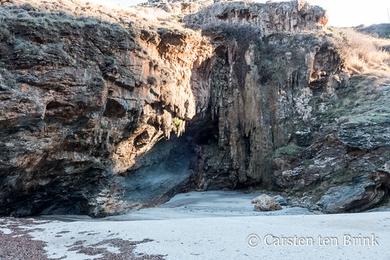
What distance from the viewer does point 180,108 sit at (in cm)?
2339

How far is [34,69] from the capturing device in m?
17.0

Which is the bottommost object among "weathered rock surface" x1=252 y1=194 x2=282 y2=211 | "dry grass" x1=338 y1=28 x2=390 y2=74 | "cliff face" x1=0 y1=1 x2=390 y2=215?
"weathered rock surface" x1=252 y1=194 x2=282 y2=211

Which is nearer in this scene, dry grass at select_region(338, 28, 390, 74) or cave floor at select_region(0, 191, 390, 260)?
cave floor at select_region(0, 191, 390, 260)

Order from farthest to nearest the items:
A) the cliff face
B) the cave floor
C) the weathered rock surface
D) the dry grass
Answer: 1. the dry grass
2. the weathered rock surface
3. the cliff face
4. the cave floor

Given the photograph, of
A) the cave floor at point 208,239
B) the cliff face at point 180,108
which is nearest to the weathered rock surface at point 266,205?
the cliff face at point 180,108

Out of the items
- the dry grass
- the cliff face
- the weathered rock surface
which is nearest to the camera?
the cliff face

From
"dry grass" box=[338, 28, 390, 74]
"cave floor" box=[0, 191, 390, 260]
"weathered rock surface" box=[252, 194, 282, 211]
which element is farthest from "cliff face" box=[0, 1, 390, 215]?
"cave floor" box=[0, 191, 390, 260]

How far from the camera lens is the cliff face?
17.4 metres

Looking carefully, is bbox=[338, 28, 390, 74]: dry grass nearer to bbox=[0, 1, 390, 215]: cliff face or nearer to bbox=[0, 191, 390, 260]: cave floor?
bbox=[0, 1, 390, 215]: cliff face

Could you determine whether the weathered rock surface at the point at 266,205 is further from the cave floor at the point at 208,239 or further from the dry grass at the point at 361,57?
the dry grass at the point at 361,57

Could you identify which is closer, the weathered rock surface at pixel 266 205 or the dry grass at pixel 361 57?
the weathered rock surface at pixel 266 205

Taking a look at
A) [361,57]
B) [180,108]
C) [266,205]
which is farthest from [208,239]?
[361,57]

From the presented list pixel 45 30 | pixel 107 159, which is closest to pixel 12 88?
pixel 45 30

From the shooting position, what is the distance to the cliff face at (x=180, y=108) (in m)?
17.4
